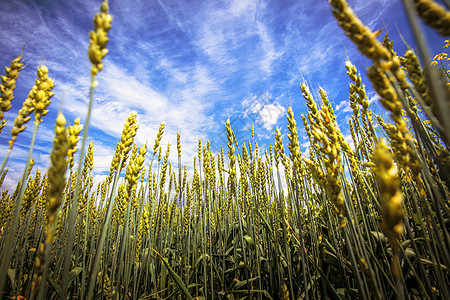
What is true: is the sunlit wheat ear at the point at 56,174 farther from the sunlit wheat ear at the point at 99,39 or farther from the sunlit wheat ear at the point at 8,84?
the sunlit wheat ear at the point at 8,84

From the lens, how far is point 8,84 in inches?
39.2

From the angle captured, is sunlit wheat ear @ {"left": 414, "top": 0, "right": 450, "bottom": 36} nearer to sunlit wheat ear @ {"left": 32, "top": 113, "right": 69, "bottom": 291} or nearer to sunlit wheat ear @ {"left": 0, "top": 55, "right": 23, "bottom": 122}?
sunlit wheat ear @ {"left": 32, "top": 113, "right": 69, "bottom": 291}

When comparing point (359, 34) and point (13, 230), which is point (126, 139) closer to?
point (13, 230)

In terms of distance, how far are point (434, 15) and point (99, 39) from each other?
3.85 feet

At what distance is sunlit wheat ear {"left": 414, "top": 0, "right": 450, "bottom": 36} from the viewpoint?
56cm

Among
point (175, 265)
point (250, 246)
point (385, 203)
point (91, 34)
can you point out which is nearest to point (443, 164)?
point (385, 203)

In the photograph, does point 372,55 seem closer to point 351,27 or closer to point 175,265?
point 351,27

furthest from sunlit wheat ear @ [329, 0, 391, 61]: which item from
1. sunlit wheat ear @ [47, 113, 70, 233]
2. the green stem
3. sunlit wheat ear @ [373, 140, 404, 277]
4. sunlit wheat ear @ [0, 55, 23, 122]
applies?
sunlit wheat ear @ [0, 55, 23, 122]

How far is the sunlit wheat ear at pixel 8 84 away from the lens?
3.13 feet

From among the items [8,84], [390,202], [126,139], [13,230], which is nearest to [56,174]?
[13,230]

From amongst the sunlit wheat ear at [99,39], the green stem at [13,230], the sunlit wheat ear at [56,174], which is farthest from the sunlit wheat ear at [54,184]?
the sunlit wheat ear at [99,39]

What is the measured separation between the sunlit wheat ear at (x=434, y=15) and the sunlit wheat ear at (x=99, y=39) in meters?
1.10

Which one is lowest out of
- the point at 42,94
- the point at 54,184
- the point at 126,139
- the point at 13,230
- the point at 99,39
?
the point at 13,230

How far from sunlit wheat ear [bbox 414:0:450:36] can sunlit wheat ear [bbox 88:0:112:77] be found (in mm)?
1105
